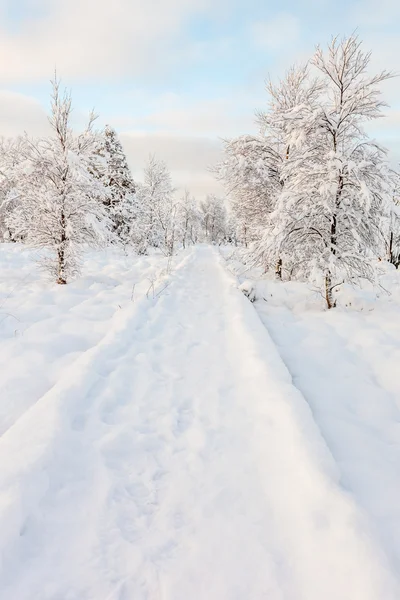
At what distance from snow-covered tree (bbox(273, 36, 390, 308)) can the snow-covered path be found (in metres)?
5.10

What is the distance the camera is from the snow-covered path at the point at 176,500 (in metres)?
1.63

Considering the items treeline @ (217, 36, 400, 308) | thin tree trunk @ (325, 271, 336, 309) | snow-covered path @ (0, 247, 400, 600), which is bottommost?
snow-covered path @ (0, 247, 400, 600)

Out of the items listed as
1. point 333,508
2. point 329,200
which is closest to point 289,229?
point 329,200

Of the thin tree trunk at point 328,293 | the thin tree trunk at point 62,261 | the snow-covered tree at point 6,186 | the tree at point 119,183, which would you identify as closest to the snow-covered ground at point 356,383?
the thin tree trunk at point 328,293

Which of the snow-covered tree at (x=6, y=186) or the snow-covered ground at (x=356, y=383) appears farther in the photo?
the snow-covered tree at (x=6, y=186)

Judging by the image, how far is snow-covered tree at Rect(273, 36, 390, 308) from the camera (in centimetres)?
719

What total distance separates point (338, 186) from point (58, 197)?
800cm

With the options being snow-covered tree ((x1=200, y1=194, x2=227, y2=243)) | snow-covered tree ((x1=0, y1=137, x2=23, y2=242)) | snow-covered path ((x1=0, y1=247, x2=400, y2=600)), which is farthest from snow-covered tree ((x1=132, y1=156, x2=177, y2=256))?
snow-covered tree ((x1=200, y1=194, x2=227, y2=243))

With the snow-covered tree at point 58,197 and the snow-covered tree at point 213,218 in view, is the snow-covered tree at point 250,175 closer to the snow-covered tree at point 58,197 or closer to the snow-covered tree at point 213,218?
the snow-covered tree at point 58,197

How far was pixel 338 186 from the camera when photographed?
24.1ft

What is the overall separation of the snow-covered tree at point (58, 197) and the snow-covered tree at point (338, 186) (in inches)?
240

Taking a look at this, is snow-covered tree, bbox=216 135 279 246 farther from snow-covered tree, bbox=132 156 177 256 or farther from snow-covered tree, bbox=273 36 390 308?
snow-covered tree, bbox=132 156 177 256

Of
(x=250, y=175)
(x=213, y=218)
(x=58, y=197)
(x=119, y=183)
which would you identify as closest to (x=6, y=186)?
(x=119, y=183)

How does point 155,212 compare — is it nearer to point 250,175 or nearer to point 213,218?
point 250,175
